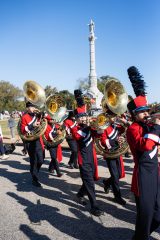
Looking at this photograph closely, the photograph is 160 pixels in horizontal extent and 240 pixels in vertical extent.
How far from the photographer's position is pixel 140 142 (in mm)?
3504

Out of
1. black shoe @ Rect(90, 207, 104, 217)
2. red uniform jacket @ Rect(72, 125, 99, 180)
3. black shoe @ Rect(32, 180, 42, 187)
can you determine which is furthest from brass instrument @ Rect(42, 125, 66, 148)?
black shoe @ Rect(90, 207, 104, 217)

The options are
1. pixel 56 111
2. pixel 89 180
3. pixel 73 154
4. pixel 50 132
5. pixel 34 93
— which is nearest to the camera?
pixel 89 180

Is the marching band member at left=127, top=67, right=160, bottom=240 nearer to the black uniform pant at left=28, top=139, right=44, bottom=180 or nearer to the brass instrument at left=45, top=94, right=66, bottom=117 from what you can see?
the black uniform pant at left=28, top=139, right=44, bottom=180

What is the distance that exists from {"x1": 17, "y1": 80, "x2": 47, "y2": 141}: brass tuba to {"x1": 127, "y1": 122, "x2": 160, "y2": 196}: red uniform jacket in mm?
3623

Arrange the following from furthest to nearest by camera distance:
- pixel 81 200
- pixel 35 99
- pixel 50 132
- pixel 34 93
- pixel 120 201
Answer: pixel 50 132 < pixel 34 93 < pixel 35 99 < pixel 81 200 < pixel 120 201

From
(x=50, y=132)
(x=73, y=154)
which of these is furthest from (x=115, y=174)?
(x=73, y=154)

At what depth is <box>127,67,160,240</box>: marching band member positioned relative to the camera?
3436mm

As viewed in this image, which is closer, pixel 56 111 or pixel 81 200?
pixel 81 200

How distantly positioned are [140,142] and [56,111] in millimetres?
4447

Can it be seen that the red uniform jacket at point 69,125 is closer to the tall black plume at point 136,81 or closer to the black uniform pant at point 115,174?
the black uniform pant at point 115,174

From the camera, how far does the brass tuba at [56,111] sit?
767cm

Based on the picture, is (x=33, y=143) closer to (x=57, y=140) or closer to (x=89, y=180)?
(x=57, y=140)

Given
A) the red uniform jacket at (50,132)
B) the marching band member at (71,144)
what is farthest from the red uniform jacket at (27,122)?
the marching band member at (71,144)

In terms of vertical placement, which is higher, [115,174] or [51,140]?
[51,140]
